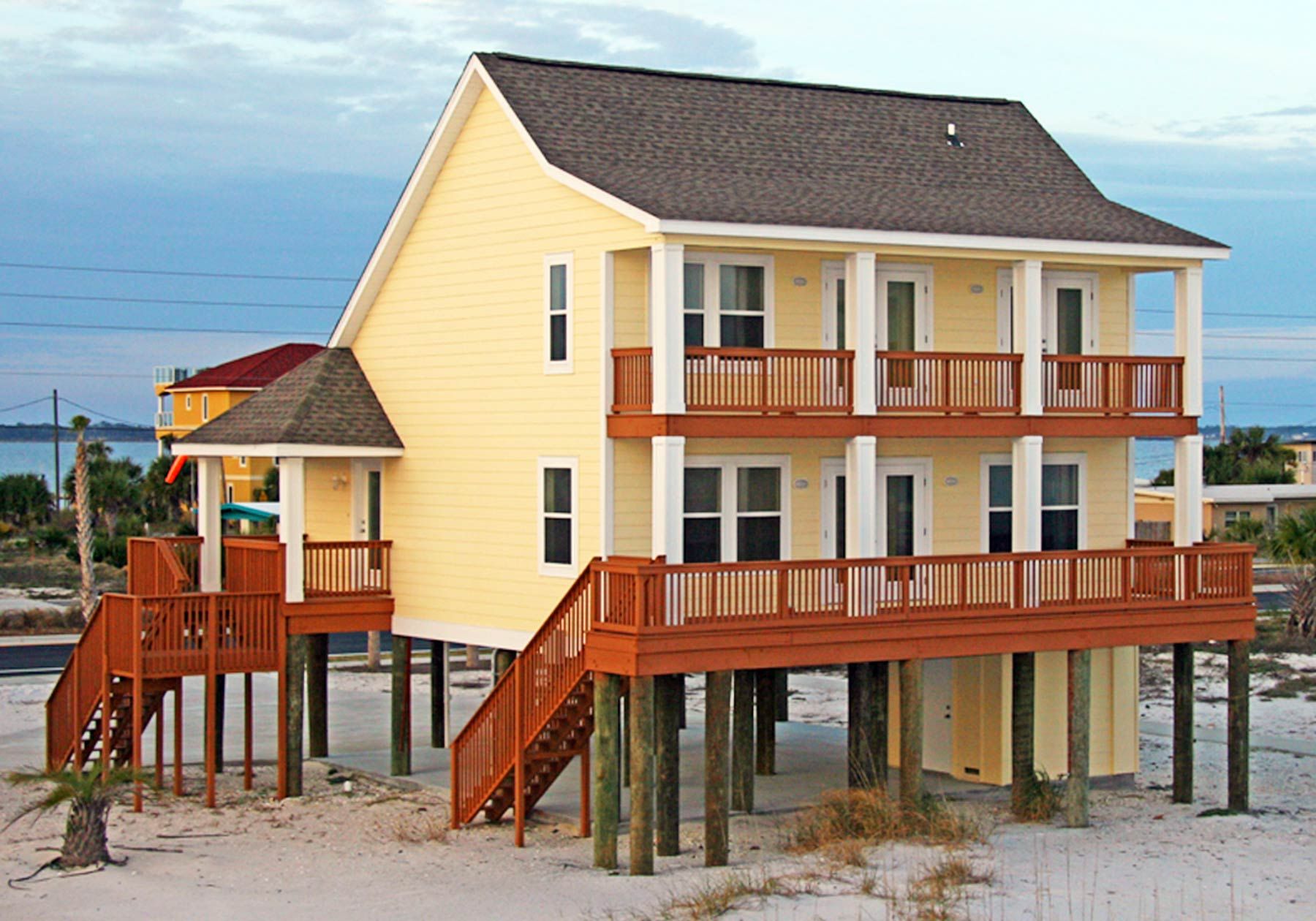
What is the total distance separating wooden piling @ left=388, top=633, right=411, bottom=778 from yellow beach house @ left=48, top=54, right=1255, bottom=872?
0.08m

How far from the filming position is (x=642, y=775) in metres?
25.3

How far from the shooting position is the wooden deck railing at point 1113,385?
→ 31.1 m

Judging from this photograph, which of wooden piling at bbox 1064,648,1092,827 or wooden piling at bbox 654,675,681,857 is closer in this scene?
wooden piling at bbox 654,675,681,857

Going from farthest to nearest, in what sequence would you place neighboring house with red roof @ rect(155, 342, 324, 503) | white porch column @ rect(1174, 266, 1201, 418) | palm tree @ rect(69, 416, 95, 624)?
neighboring house with red roof @ rect(155, 342, 324, 503)
palm tree @ rect(69, 416, 95, 624)
white porch column @ rect(1174, 266, 1201, 418)

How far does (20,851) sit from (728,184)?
14376 mm

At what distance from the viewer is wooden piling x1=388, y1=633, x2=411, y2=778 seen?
1348 inches

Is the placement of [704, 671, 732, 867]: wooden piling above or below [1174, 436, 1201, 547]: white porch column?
below

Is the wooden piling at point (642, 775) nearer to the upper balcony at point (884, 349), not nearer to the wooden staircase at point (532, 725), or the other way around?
the wooden staircase at point (532, 725)

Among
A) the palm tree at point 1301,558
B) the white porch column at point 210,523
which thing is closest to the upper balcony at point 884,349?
the white porch column at point 210,523

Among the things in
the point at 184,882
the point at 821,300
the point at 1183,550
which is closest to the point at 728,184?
the point at 821,300

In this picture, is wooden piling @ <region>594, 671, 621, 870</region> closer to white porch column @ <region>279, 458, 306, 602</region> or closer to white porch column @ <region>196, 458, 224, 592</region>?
white porch column @ <region>279, 458, 306, 602</region>

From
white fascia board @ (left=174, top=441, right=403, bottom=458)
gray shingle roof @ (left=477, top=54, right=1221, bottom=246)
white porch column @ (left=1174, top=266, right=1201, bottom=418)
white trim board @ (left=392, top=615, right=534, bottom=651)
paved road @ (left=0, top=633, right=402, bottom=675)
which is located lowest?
paved road @ (left=0, top=633, right=402, bottom=675)

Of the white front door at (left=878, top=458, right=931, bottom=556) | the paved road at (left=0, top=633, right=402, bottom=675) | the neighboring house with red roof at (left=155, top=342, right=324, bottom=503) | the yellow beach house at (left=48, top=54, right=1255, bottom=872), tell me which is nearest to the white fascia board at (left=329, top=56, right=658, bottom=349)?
the yellow beach house at (left=48, top=54, right=1255, bottom=872)

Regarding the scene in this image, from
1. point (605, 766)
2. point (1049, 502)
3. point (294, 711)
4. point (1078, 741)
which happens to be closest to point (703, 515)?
point (605, 766)
